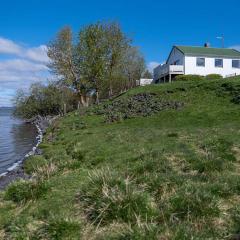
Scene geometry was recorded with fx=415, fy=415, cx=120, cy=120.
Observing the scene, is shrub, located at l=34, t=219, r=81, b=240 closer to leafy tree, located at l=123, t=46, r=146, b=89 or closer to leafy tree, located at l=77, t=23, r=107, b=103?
leafy tree, located at l=77, t=23, r=107, b=103

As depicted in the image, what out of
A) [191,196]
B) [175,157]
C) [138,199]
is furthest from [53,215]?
[175,157]

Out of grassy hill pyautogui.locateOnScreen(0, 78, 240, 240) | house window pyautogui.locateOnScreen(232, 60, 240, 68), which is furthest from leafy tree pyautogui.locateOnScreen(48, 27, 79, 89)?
grassy hill pyautogui.locateOnScreen(0, 78, 240, 240)

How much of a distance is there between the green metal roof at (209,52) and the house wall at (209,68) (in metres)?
0.80

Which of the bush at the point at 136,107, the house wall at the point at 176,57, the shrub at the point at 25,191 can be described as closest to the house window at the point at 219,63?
the house wall at the point at 176,57

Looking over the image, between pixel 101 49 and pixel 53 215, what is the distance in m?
54.6

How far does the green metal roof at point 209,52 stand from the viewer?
65.4m

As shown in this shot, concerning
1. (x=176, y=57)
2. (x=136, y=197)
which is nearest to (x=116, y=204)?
(x=136, y=197)

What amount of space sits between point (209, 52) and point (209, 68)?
2.91m

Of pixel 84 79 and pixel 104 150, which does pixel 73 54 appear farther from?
pixel 104 150

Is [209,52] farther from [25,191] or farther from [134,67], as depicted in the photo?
[25,191]

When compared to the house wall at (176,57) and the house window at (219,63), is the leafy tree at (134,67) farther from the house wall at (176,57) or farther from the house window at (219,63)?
the house window at (219,63)

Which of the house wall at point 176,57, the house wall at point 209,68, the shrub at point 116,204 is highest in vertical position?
the house wall at point 176,57

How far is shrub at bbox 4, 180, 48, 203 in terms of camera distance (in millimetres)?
9508

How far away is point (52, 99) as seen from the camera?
243 ft
